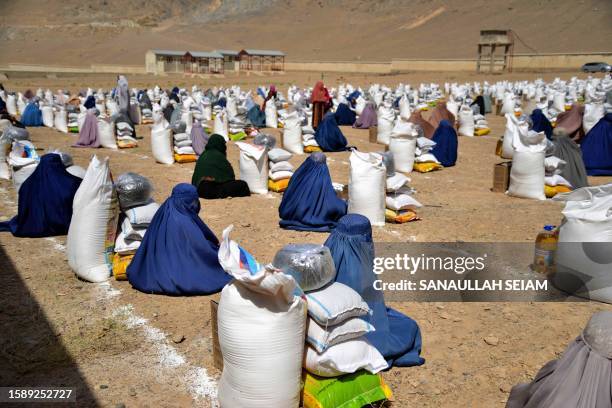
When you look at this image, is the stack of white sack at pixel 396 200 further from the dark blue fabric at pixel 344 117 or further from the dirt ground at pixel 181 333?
the dark blue fabric at pixel 344 117

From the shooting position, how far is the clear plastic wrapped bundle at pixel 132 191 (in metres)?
4.82

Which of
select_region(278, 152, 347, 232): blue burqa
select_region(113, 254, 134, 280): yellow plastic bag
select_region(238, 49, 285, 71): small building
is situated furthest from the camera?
select_region(238, 49, 285, 71): small building

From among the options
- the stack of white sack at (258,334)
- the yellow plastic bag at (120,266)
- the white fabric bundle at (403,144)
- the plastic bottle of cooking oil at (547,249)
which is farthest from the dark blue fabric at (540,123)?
the stack of white sack at (258,334)

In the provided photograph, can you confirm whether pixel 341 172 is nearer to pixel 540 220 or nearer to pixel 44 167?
pixel 540 220

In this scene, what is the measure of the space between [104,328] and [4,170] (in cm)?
614

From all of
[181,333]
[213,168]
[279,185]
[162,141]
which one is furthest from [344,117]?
[181,333]

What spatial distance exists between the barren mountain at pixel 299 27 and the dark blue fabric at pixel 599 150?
3702cm

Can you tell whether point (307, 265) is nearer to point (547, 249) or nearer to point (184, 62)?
point (547, 249)

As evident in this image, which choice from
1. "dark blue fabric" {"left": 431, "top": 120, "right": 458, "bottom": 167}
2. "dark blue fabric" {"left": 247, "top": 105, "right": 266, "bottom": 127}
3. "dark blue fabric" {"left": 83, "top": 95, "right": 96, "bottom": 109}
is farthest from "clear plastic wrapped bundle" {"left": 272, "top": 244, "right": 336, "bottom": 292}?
"dark blue fabric" {"left": 83, "top": 95, "right": 96, "bottom": 109}

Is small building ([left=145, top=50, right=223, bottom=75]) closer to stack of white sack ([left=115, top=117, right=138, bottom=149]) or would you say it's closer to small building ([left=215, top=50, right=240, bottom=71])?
small building ([left=215, top=50, right=240, bottom=71])

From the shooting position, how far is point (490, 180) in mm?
8961

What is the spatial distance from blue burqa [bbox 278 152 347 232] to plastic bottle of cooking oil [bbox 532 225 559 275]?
7.23ft

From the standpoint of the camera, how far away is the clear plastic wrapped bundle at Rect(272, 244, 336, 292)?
2.93 metres

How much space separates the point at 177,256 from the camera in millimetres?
4586
